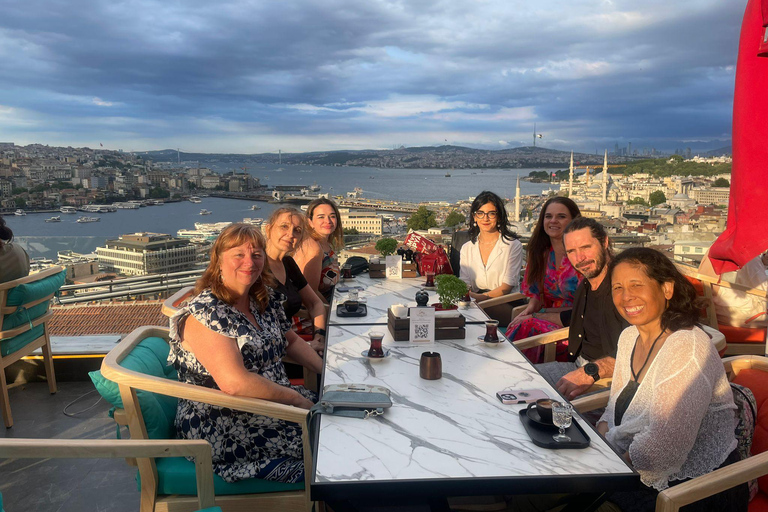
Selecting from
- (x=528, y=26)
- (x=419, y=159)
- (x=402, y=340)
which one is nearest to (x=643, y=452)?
(x=402, y=340)

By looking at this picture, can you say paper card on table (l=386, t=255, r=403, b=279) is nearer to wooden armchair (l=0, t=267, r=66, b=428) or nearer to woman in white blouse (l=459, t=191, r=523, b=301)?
woman in white blouse (l=459, t=191, r=523, b=301)

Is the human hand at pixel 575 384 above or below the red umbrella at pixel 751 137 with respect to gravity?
below

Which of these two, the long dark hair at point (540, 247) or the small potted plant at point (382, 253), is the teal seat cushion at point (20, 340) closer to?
the small potted plant at point (382, 253)

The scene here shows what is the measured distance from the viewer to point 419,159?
3456 cm

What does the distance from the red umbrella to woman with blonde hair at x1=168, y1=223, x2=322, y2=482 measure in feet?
5.35

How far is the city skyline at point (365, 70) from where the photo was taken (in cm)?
820

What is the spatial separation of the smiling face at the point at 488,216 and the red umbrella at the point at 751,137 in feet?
7.56

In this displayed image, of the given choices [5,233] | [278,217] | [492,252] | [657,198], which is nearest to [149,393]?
[278,217]

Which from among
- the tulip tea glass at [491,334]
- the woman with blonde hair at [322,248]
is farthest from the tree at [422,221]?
the tulip tea glass at [491,334]

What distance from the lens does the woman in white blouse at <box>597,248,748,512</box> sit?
4.24 ft

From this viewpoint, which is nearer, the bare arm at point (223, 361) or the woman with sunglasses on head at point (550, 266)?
the bare arm at point (223, 361)

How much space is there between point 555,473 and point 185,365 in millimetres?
1255

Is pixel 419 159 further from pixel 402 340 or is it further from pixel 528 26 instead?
pixel 402 340

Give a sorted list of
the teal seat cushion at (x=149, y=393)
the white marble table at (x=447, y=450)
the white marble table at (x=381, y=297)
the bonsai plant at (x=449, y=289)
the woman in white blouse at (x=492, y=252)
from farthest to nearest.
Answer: the woman in white blouse at (x=492, y=252) → the white marble table at (x=381, y=297) → the bonsai plant at (x=449, y=289) → the teal seat cushion at (x=149, y=393) → the white marble table at (x=447, y=450)
